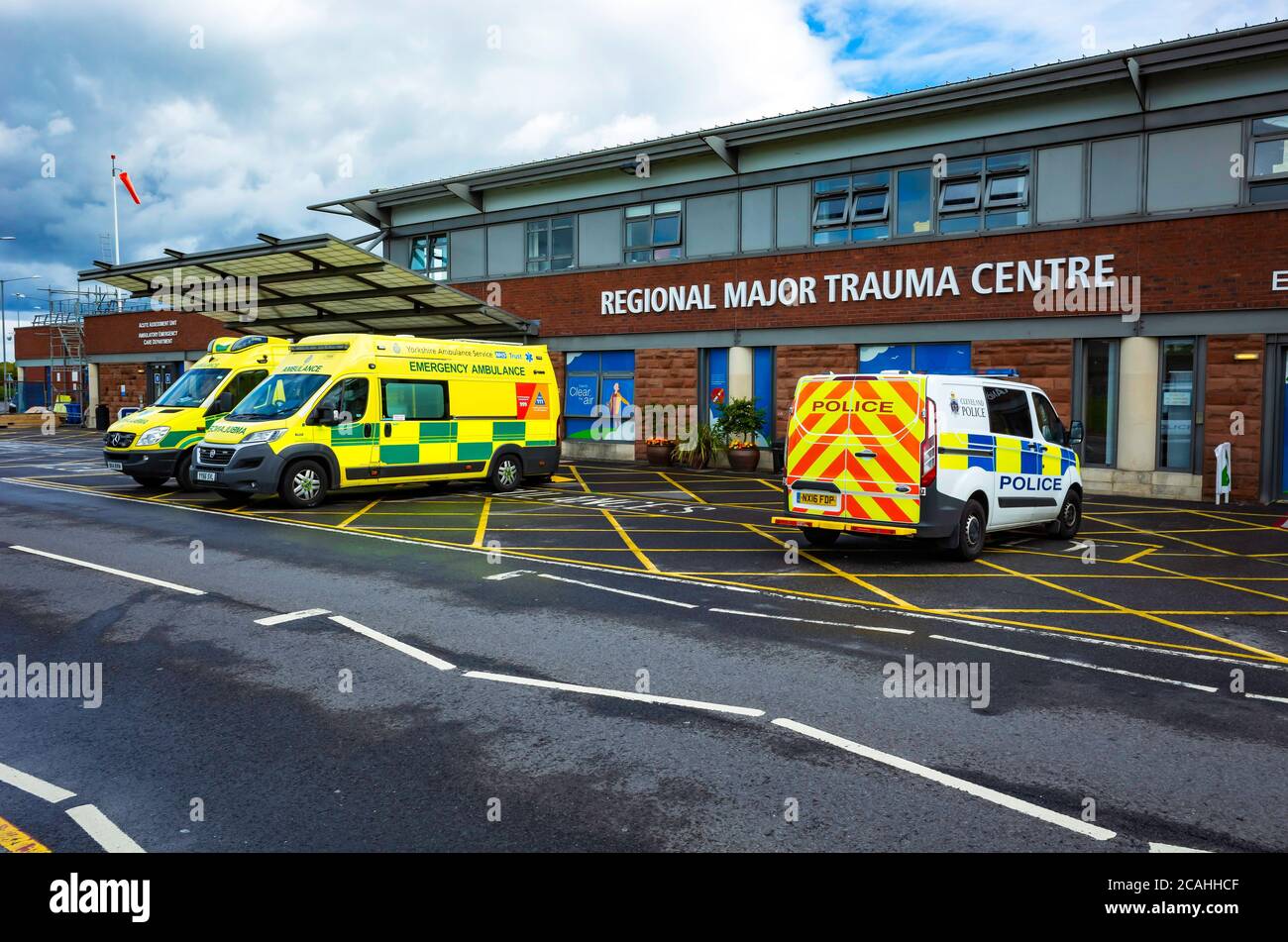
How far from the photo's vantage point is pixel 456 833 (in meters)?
4.22

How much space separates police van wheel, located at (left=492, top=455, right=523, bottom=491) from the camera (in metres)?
18.4

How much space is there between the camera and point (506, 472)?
61.1ft

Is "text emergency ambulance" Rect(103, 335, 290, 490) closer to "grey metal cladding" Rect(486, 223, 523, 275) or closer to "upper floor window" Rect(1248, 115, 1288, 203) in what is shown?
"grey metal cladding" Rect(486, 223, 523, 275)

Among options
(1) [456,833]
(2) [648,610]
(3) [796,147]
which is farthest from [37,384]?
(1) [456,833]

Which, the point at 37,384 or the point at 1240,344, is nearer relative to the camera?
the point at 1240,344

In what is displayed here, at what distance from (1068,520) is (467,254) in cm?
2027

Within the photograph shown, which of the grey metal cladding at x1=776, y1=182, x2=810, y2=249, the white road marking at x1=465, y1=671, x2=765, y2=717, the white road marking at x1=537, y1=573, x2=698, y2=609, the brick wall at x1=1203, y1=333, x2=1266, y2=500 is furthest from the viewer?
the grey metal cladding at x1=776, y1=182, x2=810, y2=249

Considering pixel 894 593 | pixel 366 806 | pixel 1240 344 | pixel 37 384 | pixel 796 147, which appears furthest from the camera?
pixel 37 384

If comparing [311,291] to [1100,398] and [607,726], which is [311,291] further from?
[607,726]

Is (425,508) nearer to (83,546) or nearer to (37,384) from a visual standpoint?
(83,546)

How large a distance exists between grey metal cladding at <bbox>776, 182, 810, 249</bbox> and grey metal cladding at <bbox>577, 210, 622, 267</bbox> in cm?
462

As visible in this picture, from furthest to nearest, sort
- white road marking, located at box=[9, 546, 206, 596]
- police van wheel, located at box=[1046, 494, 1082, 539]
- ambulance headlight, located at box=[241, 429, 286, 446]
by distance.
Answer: ambulance headlight, located at box=[241, 429, 286, 446]
police van wheel, located at box=[1046, 494, 1082, 539]
white road marking, located at box=[9, 546, 206, 596]

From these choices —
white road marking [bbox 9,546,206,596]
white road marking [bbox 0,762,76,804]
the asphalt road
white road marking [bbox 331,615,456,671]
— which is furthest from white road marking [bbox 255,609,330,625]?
white road marking [bbox 0,762,76,804]
